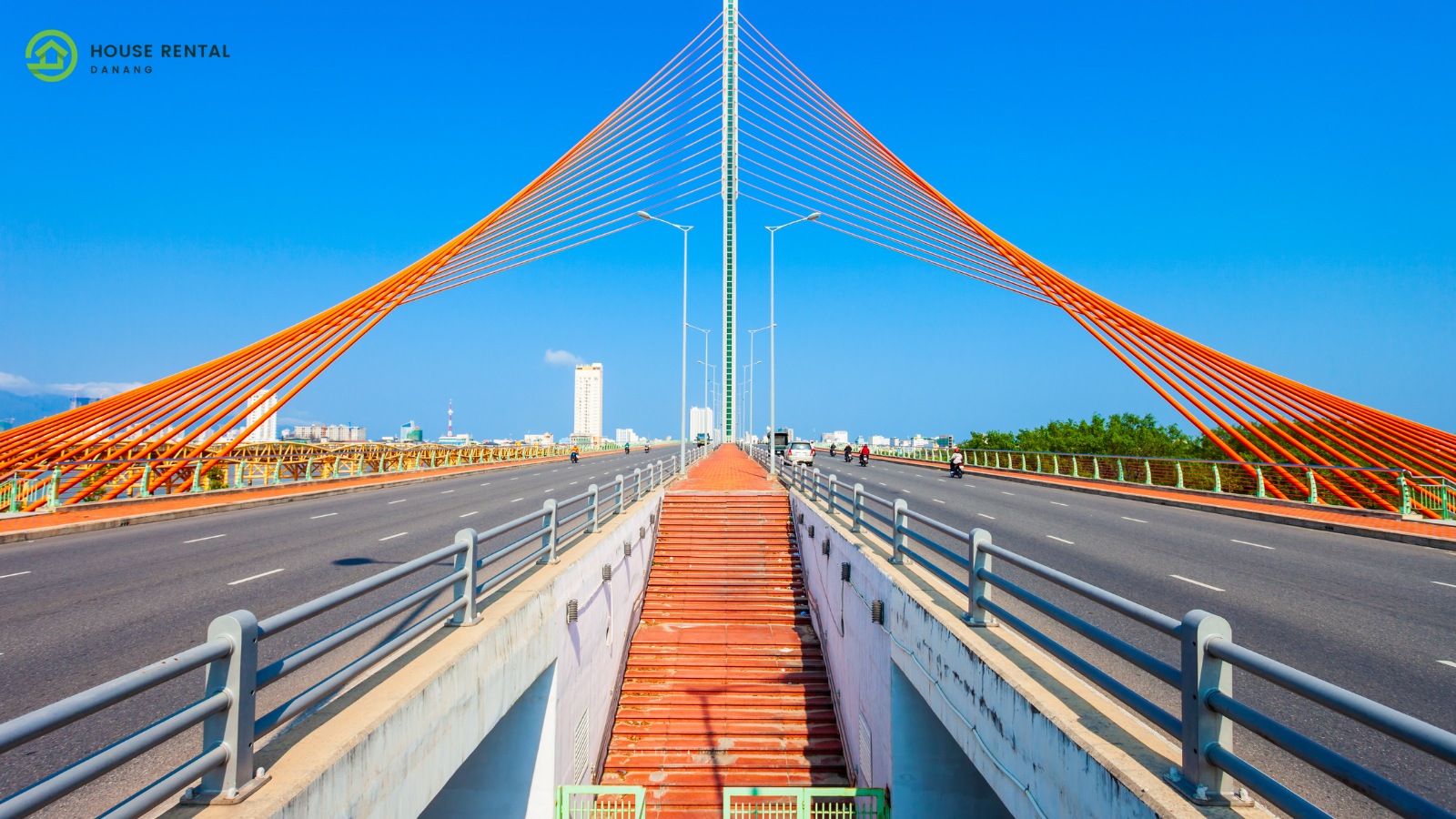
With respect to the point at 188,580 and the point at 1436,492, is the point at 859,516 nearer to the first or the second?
the point at 188,580

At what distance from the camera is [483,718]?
6328mm

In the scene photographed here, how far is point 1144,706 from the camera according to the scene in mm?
3852

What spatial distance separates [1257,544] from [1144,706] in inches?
564

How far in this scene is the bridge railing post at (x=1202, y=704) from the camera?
333 cm

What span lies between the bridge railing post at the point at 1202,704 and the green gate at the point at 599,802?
6.58 meters

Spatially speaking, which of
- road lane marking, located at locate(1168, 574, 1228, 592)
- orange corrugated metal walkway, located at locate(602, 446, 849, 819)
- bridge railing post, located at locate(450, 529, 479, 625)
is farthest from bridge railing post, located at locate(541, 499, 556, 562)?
road lane marking, located at locate(1168, 574, 1228, 592)

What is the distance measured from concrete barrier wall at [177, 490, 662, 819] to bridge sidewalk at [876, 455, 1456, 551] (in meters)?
15.8

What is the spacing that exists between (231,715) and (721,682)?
10.5 meters

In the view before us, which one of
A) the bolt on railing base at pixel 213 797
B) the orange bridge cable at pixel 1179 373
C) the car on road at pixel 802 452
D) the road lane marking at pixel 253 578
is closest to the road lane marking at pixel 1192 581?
the orange bridge cable at pixel 1179 373

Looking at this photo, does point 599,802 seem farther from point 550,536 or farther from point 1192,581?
point 1192,581

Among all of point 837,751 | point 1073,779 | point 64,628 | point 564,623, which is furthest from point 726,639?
point 1073,779

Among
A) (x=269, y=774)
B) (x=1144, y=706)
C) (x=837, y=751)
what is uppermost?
(x=1144, y=706)

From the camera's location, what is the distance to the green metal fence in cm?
863

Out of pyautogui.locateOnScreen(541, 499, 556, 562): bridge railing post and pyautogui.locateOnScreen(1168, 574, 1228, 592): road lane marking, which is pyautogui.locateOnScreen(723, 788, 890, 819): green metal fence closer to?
pyautogui.locateOnScreen(541, 499, 556, 562): bridge railing post
